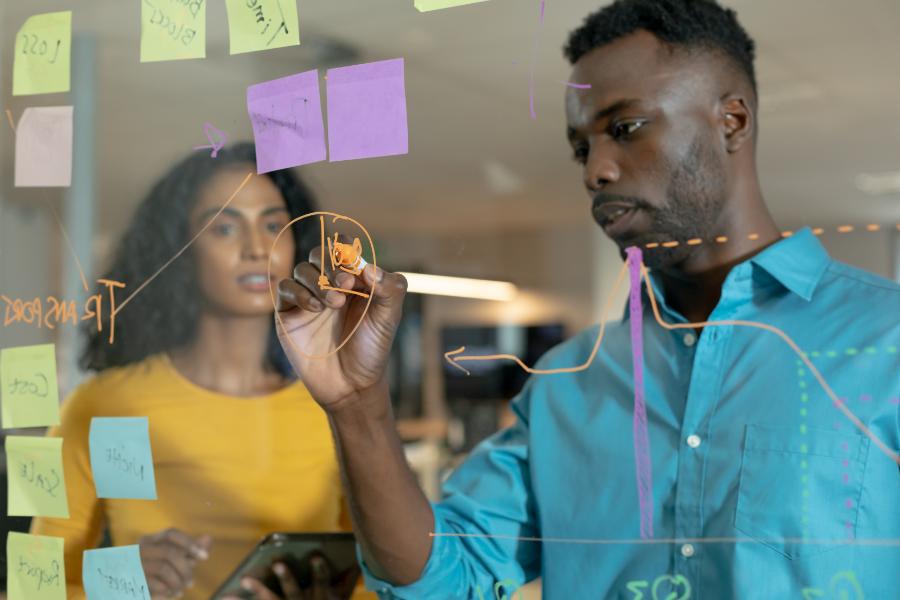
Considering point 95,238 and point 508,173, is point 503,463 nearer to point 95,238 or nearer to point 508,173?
point 508,173

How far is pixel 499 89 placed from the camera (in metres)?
0.81

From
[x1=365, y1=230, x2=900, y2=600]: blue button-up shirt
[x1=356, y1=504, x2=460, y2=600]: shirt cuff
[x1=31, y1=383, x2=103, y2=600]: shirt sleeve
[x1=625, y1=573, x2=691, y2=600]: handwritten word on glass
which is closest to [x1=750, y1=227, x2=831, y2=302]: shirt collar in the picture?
[x1=365, y1=230, x2=900, y2=600]: blue button-up shirt

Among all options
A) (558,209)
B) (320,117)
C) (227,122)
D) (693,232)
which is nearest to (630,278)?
(693,232)

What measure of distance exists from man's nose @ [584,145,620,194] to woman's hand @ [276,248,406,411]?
0.17 m

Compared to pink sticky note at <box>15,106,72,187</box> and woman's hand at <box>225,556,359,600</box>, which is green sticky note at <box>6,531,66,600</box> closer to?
woman's hand at <box>225,556,359,600</box>

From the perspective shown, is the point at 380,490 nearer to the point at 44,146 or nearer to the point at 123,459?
the point at 123,459

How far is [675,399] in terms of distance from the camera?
0.67 m

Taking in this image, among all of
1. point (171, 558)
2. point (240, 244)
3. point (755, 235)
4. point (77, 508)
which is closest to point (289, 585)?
point (171, 558)

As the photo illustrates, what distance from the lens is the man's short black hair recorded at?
2.19 ft

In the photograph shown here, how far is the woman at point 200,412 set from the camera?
0.87m

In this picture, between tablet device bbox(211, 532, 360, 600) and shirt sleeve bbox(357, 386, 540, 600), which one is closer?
shirt sleeve bbox(357, 386, 540, 600)

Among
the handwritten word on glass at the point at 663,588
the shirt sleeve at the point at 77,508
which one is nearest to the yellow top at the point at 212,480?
the shirt sleeve at the point at 77,508

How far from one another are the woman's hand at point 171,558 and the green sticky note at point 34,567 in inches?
3.7

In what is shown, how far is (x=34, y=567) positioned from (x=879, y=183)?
2.84ft
